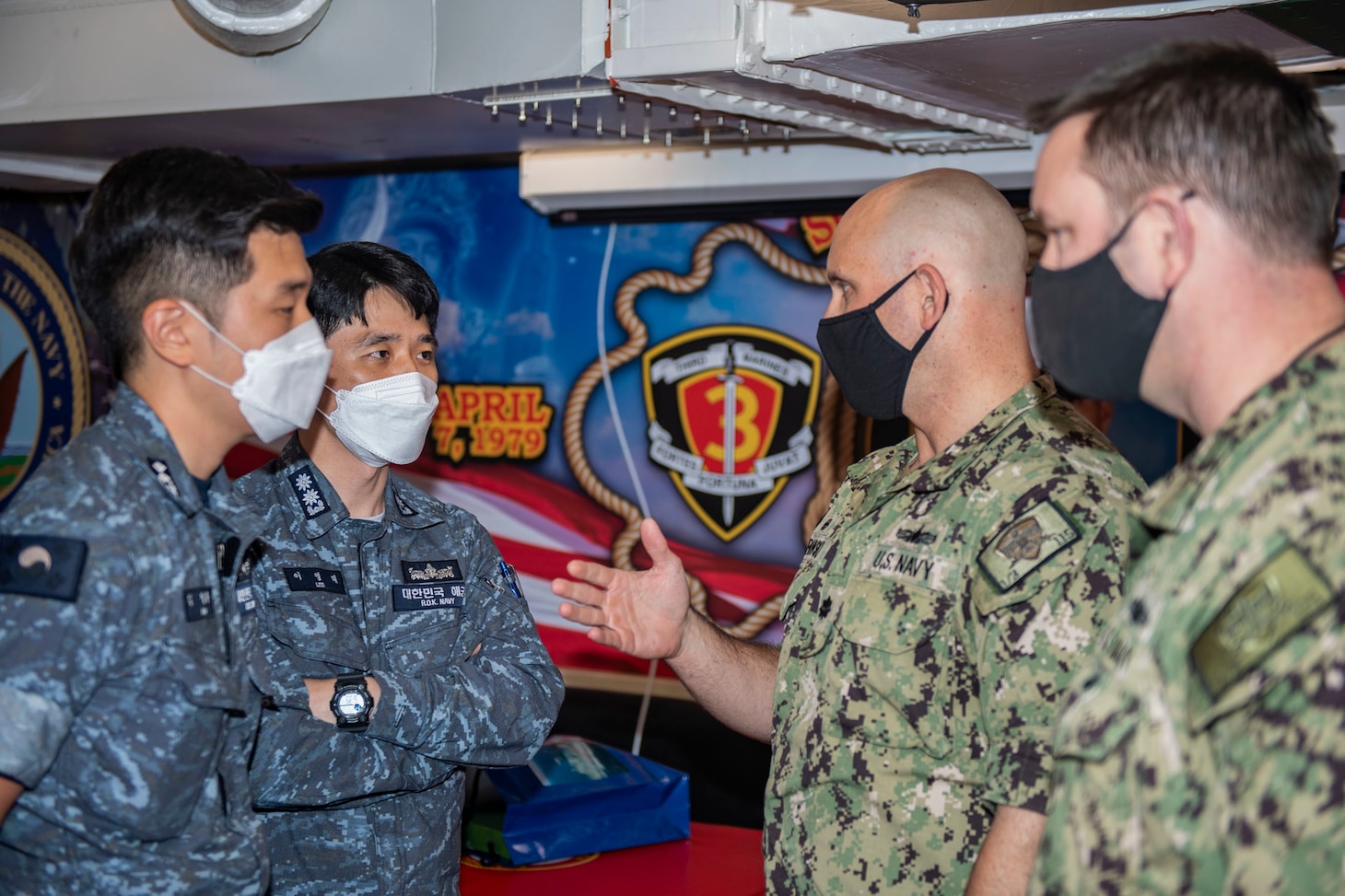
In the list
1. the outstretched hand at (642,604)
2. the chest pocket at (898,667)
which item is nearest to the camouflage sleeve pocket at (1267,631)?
the chest pocket at (898,667)

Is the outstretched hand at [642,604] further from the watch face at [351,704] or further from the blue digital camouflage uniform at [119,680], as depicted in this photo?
the blue digital camouflage uniform at [119,680]

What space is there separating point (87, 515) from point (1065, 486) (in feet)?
3.88

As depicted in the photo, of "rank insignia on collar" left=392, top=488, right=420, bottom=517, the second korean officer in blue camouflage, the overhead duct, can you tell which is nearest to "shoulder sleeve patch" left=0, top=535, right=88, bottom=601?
the second korean officer in blue camouflage

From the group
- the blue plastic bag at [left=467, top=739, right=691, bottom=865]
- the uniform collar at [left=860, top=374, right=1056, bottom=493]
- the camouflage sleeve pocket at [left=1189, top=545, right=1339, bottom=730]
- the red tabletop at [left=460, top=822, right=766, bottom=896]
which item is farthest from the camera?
the blue plastic bag at [left=467, top=739, right=691, bottom=865]

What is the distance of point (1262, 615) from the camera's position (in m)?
0.99

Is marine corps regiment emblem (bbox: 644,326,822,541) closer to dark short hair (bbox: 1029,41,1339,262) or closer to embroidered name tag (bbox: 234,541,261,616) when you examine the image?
embroidered name tag (bbox: 234,541,261,616)

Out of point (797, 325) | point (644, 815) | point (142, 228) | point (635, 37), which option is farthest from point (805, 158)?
point (142, 228)

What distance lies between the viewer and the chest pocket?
163 cm

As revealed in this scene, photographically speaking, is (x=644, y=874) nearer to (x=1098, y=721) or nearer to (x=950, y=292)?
(x=950, y=292)

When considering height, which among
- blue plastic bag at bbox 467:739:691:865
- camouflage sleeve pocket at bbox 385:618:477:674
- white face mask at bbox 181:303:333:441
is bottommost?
blue plastic bag at bbox 467:739:691:865

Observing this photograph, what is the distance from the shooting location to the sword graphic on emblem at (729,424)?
4.33m

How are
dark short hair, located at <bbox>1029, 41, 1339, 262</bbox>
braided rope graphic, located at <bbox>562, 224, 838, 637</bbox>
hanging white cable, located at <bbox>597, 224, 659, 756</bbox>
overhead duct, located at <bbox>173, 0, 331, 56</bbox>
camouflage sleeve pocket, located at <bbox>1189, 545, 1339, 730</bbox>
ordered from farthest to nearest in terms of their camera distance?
hanging white cable, located at <bbox>597, 224, 659, 756</bbox>, braided rope graphic, located at <bbox>562, 224, 838, 637</bbox>, overhead duct, located at <bbox>173, 0, 331, 56</bbox>, dark short hair, located at <bbox>1029, 41, 1339, 262</bbox>, camouflage sleeve pocket, located at <bbox>1189, 545, 1339, 730</bbox>

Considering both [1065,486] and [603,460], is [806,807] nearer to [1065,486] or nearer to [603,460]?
[1065,486]

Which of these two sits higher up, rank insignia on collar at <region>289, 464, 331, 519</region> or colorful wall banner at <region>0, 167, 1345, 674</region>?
colorful wall banner at <region>0, 167, 1345, 674</region>
